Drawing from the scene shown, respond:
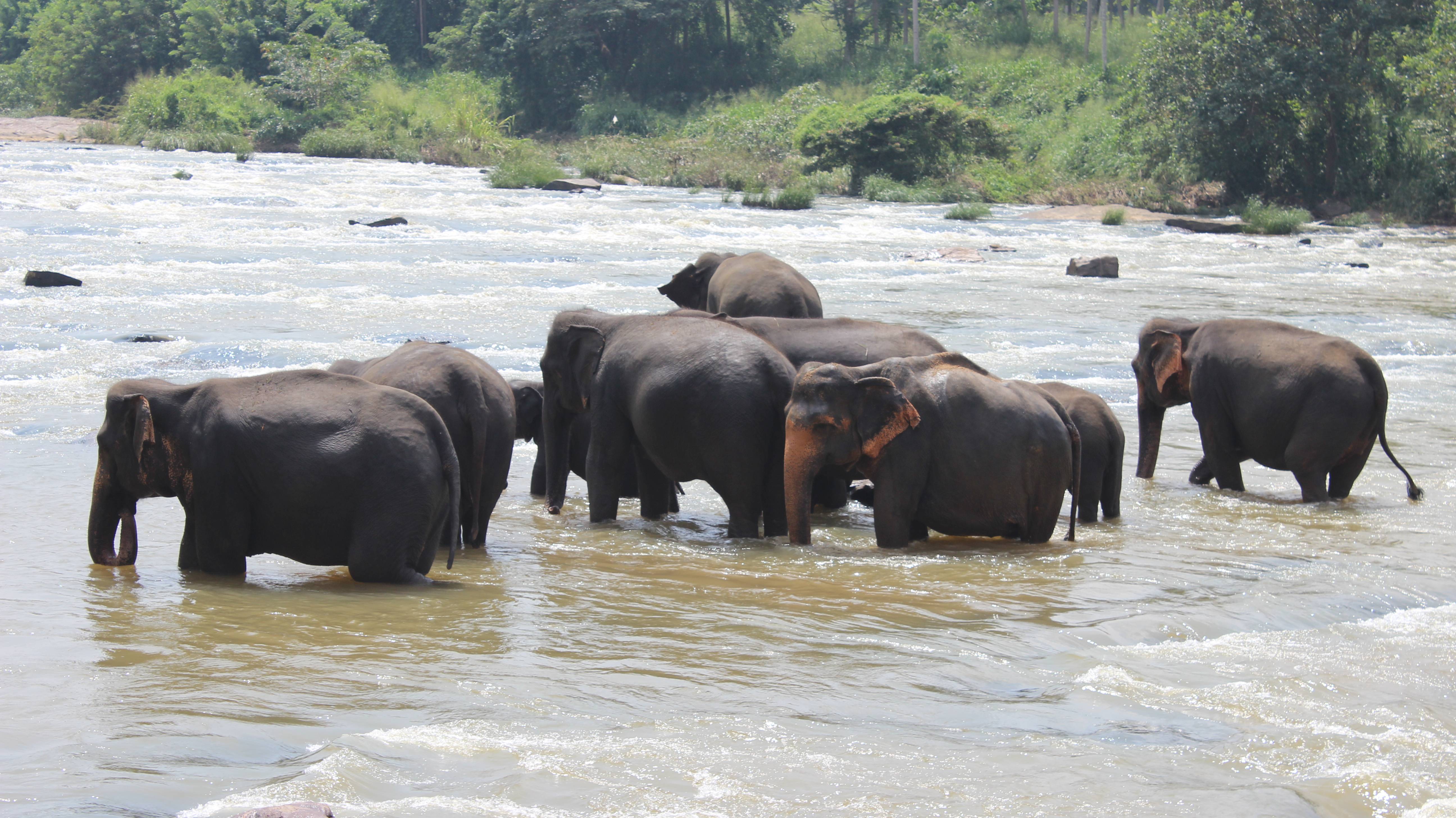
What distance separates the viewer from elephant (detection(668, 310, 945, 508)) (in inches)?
288

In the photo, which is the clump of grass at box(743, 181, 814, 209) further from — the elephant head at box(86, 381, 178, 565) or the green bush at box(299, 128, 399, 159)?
the elephant head at box(86, 381, 178, 565)

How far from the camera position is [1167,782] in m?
3.64

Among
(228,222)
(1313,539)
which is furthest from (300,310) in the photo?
(1313,539)

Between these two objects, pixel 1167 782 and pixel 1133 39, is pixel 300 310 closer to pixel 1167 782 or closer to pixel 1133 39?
pixel 1167 782

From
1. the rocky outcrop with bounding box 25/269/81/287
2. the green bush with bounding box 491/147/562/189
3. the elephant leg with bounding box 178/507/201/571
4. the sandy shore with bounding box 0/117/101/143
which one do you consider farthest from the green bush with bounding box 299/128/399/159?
the elephant leg with bounding box 178/507/201/571

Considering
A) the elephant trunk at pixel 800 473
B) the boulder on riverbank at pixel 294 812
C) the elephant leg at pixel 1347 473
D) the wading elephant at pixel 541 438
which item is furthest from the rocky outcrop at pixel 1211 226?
the boulder on riverbank at pixel 294 812

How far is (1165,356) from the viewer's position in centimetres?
864

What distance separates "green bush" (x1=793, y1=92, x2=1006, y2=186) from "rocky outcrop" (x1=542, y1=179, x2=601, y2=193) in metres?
7.29

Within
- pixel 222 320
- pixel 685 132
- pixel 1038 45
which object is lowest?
pixel 222 320

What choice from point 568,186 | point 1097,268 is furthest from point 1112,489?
point 568,186

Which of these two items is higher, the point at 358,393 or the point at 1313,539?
the point at 358,393

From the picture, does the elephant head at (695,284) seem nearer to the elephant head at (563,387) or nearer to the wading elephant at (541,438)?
the wading elephant at (541,438)

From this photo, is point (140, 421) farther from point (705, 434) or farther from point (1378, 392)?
point (1378, 392)

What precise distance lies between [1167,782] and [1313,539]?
12.8ft
